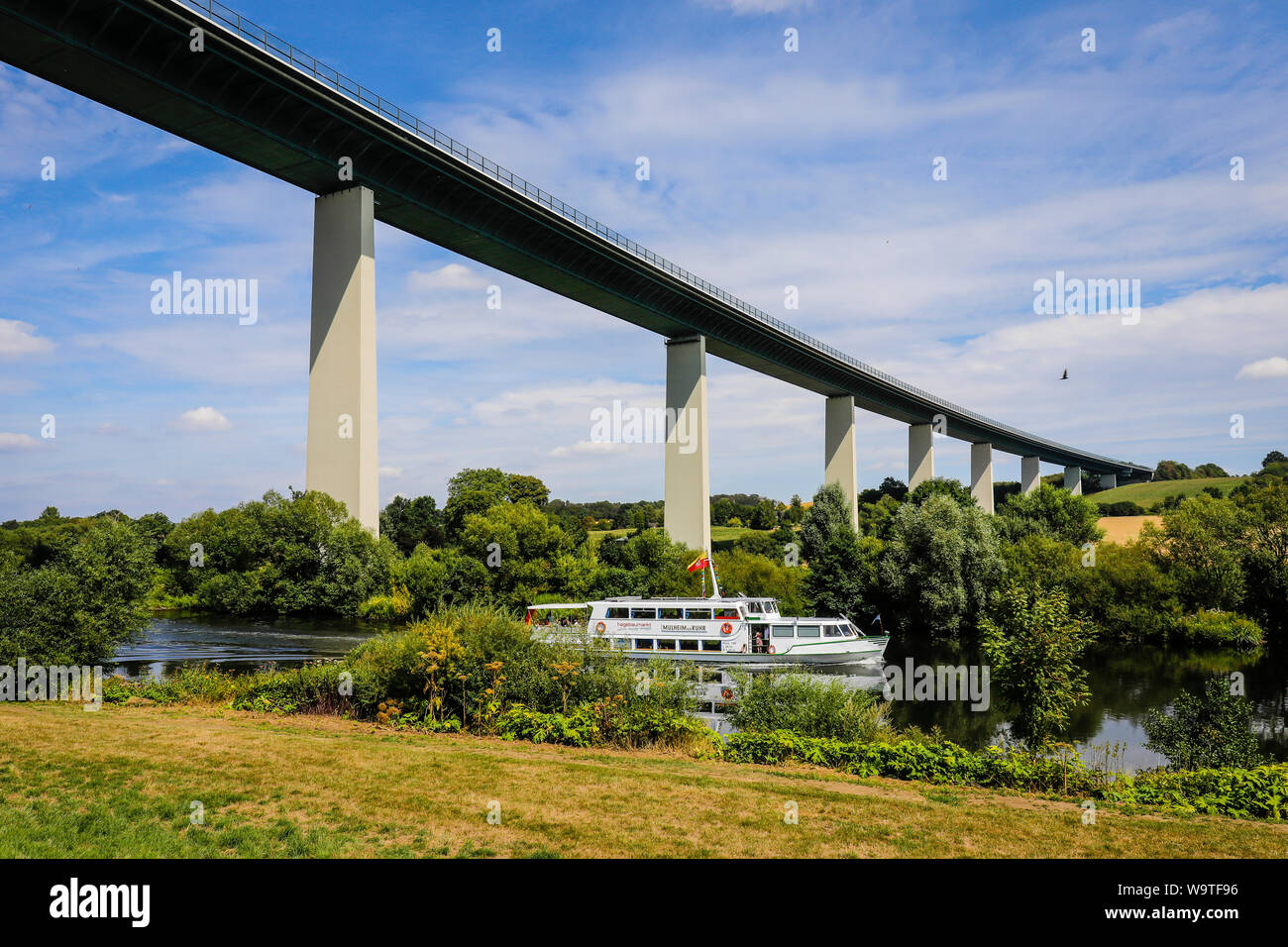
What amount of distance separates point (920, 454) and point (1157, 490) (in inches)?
3620

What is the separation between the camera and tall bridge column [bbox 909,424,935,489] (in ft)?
389

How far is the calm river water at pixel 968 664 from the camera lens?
30.0 metres

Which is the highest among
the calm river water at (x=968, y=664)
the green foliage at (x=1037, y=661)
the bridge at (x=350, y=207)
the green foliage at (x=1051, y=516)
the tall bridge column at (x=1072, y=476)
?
the bridge at (x=350, y=207)

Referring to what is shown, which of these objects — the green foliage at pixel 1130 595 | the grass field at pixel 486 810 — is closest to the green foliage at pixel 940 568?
the green foliage at pixel 1130 595

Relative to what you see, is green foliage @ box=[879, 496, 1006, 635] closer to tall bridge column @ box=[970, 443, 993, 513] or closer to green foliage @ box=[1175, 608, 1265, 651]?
green foliage @ box=[1175, 608, 1265, 651]

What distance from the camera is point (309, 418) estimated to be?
56469 millimetres

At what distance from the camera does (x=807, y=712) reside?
2166cm

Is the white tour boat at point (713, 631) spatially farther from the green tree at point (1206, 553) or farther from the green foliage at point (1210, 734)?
the green tree at point (1206, 553)

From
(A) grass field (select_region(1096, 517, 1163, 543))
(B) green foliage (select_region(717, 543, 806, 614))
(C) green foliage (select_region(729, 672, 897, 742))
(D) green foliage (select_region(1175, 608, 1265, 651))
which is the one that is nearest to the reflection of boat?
(C) green foliage (select_region(729, 672, 897, 742))

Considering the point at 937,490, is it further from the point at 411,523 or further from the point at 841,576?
the point at 411,523

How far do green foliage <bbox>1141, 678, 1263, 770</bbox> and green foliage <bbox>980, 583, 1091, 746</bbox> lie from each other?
3158 millimetres

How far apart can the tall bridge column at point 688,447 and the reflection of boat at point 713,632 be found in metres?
33.4
